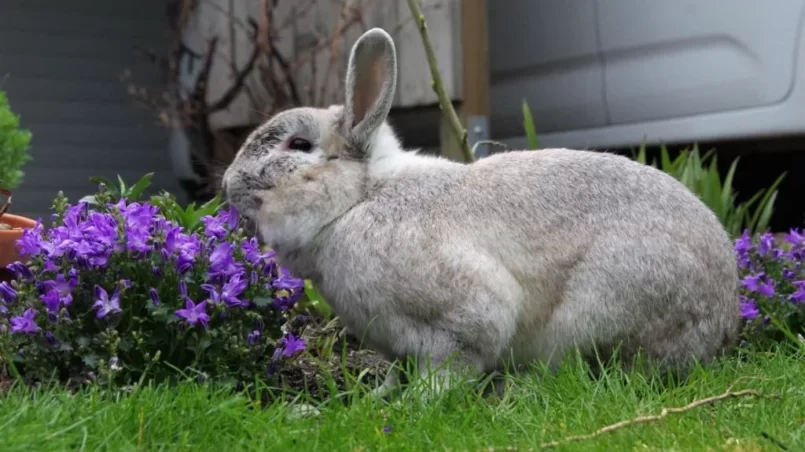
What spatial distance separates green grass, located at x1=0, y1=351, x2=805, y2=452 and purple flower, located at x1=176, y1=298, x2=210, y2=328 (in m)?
0.19

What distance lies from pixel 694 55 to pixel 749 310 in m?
2.54

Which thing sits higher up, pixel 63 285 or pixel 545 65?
pixel 545 65

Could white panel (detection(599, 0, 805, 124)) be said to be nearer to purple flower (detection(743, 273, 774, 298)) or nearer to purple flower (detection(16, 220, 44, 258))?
purple flower (detection(743, 273, 774, 298))

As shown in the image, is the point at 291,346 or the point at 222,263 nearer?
the point at 222,263

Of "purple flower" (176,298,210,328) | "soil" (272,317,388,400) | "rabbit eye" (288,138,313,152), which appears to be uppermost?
"rabbit eye" (288,138,313,152)

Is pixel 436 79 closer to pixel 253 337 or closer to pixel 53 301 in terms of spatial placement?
pixel 253 337

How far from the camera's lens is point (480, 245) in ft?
10.1

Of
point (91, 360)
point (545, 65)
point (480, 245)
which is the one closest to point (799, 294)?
point (480, 245)

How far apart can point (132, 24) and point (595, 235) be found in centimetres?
826

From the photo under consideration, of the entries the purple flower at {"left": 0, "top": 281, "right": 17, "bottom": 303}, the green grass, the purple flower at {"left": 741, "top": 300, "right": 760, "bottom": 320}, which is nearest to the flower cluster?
the purple flower at {"left": 741, "top": 300, "right": 760, "bottom": 320}

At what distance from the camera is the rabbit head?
316 cm

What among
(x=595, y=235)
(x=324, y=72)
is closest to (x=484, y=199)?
(x=595, y=235)

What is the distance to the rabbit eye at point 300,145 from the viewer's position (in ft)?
10.7

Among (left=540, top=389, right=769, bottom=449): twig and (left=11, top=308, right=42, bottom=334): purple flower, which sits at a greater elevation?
(left=11, top=308, right=42, bottom=334): purple flower
